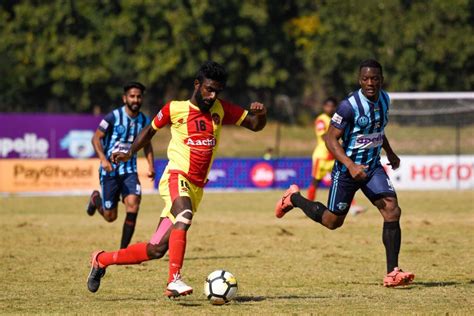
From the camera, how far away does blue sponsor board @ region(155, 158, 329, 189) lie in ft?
95.8

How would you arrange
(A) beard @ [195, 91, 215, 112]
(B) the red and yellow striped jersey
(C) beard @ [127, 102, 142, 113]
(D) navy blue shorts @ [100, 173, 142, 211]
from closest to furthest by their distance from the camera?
1. (A) beard @ [195, 91, 215, 112]
2. (B) the red and yellow striped jersey
3. (C) beard @ [127, 102, 142, 113]
4. (D) navy blue shorts @ [100, 173, 142, 211]

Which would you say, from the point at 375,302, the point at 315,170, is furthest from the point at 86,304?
the point at 315,170

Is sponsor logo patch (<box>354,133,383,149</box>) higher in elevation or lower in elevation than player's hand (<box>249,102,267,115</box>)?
lower

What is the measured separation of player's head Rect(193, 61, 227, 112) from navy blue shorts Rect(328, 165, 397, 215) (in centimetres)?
197

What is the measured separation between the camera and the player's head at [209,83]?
930 centimetres

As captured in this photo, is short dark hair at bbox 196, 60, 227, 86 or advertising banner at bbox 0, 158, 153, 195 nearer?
short dark hair at bbox 196, 60, 227, 86

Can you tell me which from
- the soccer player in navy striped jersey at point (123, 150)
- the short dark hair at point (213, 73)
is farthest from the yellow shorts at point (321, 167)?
the short dark hair at point (213, 73)

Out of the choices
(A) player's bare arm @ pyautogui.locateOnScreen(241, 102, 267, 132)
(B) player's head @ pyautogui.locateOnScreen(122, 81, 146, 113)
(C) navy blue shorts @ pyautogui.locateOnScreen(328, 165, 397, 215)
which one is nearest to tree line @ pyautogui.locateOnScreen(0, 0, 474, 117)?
(B) player's head @ pyautogui.locateOnScreen(122, 81, 146, 113)

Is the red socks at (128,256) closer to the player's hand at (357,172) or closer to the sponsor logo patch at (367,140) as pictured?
the player's hand at (357,172)

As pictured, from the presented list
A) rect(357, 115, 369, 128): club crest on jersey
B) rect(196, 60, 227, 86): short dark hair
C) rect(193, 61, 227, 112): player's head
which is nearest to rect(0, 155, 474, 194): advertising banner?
rect(357, 115, 369, 128): club crest on jersey

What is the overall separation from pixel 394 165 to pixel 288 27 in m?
44.3

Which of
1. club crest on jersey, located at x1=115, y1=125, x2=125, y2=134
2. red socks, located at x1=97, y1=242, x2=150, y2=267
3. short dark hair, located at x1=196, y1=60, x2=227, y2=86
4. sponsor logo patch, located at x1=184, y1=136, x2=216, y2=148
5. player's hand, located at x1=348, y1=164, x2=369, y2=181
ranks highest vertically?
short dark hair, located at x1=196, y1=60, x2=227, y2=86

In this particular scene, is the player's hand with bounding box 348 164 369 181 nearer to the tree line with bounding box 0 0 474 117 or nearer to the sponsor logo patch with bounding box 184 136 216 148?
the sponsor logo patch with bounding box 184 136 216 148

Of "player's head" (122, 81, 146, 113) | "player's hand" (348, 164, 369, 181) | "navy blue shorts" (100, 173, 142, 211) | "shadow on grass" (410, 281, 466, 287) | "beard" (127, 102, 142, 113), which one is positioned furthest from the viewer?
"navy blue shorts" (100, 173, 142, 211)
